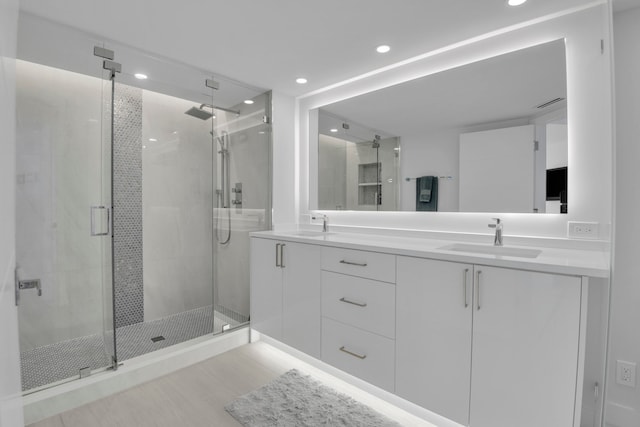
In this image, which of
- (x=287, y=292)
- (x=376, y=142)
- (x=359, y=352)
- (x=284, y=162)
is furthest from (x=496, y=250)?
(x=284, y=162)

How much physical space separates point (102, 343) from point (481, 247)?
2680 millimetres

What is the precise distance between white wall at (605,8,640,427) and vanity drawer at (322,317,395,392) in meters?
1.16

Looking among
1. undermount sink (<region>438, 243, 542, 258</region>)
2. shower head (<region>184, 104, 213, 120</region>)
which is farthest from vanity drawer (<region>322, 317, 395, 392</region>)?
shower head (<region>184, 104, 213, 120</region>)

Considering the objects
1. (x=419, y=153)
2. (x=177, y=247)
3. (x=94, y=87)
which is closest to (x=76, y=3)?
(x=94, y=87)

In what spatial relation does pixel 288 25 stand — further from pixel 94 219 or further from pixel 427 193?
pixel 94 219

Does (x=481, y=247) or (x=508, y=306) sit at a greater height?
(x=481, y=247)

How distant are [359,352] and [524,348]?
3.03 feet

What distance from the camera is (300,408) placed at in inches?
76.8

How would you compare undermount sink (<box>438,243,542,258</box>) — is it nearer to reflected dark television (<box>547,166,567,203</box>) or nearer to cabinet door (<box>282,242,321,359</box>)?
reflected dark television (<box>547,166,567,203</box>)

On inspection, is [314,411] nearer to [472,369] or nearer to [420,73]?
[472,369]

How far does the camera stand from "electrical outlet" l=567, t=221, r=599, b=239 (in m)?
1.73

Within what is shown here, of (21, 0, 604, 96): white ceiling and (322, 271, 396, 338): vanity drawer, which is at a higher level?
(21, 0, 604, 96): white ceiling

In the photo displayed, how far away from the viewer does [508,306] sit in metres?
1.45

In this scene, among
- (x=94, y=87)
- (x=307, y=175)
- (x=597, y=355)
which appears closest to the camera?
(x=597, y=355)
